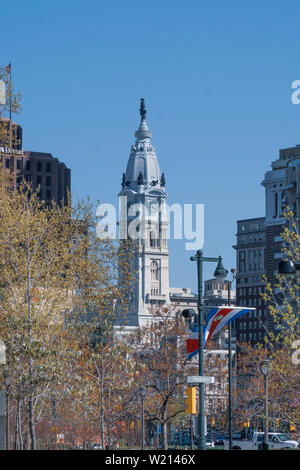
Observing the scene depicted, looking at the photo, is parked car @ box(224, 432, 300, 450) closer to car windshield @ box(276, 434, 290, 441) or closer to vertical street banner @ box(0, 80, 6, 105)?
car windshield @ box(276, 434, 290, 441)

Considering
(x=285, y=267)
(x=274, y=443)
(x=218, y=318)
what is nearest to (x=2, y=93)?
(x=218, y=318)

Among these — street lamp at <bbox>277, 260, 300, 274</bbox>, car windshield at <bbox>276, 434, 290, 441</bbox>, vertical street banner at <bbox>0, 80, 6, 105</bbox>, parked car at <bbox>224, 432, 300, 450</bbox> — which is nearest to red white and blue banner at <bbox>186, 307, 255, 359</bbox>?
street lamp at <bbox>277, 260, 300, 274</bbox>

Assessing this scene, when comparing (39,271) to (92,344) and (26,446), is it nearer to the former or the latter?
(26,446)

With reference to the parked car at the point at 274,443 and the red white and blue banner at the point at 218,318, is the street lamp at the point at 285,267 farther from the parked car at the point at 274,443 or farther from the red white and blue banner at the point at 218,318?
the parked car at the point at 274,443

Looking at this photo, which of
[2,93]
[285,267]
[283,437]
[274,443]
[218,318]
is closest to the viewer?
[285,267]

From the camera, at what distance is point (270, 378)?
10844 centimetres

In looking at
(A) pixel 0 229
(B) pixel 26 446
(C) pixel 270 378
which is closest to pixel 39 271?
(A) pixel 0 229

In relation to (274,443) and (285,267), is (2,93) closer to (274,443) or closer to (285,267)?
(285,267)

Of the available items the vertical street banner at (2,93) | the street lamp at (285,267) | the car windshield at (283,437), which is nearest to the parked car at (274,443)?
the car windshield at (283,437)

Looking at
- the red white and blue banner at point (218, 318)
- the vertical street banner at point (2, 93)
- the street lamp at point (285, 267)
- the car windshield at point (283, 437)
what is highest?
the vertical street banner at point (2, 93)

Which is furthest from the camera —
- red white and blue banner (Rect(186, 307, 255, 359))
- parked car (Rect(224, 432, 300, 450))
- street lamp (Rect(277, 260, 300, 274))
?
parked car (Rect(224, 432, 300, 450))

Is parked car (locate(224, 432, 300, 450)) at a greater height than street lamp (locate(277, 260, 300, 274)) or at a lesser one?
lesser

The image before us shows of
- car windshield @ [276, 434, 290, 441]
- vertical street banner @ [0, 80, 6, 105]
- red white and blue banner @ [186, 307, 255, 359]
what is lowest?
car windshield @ [276, 434, 290, 441]
